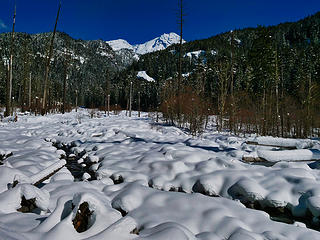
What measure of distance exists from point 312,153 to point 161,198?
4.95 meters

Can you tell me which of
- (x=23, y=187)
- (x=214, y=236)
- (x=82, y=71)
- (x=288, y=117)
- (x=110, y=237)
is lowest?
(x=214, y=236)

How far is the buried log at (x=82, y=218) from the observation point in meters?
2.08

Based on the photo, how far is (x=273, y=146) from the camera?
6906mm

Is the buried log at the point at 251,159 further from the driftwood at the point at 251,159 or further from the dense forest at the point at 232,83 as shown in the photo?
the dense forest at the point at 232,83

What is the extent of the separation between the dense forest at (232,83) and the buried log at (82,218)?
26.6 feet

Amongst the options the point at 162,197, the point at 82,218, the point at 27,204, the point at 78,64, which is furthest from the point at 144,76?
the point at 82,218

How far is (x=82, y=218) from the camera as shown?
7.03 feet

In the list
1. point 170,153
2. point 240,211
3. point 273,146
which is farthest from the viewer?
point 273,146

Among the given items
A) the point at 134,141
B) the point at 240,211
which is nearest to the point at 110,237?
the point at 240,211

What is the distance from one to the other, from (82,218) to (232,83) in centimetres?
1263

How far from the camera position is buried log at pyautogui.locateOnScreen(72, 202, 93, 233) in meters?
2.08

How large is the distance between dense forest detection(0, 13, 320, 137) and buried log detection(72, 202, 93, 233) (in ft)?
26.6

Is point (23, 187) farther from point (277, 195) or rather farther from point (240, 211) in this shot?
point (277, 195)

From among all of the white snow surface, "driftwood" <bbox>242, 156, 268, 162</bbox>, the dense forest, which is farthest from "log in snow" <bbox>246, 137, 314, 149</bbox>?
the white snow surface
